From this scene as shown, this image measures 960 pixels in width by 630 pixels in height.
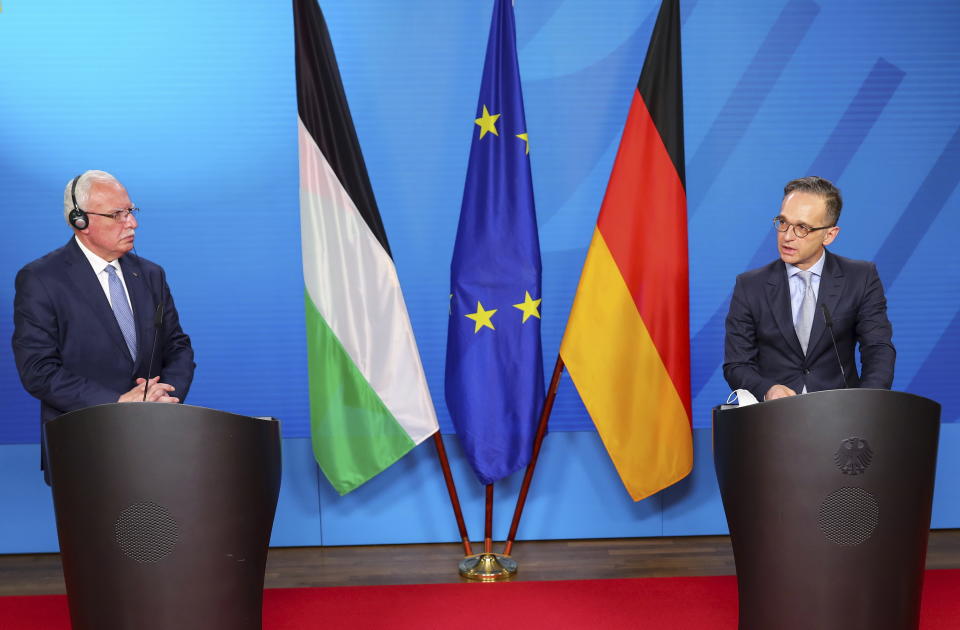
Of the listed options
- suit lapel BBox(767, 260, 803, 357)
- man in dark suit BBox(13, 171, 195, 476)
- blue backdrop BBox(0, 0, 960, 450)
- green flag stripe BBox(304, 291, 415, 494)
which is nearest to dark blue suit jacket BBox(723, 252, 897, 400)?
suit lapel BBox(767, 260, 803, 357)

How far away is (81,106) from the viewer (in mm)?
3598

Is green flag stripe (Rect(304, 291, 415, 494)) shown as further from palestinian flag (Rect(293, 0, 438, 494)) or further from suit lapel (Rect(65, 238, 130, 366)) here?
suit lapel (Rect(65, 238, 130, 366))

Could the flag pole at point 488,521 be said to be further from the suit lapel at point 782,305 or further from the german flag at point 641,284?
the suit lapel at point 782,305

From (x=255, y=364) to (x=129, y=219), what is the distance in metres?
1.28

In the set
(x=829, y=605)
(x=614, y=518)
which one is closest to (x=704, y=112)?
(x=614, y=518)

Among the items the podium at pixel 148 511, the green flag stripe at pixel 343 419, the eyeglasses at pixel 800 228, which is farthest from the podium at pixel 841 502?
the green flag stripe at pixel 343 419

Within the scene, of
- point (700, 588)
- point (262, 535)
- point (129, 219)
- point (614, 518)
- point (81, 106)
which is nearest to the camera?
point (262, 535)

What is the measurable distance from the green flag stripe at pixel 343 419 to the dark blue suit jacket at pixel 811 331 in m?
1.39

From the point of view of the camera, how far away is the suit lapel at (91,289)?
2521 mm

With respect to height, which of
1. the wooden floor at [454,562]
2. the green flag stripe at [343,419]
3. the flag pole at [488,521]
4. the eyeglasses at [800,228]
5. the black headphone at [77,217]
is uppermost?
the black headphone at [77,217]

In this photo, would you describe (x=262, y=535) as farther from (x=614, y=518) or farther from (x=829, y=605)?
(x=614, y=518)

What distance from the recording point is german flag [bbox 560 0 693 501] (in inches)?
129

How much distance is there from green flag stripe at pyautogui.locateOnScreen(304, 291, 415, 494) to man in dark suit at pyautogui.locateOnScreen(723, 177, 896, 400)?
139cm

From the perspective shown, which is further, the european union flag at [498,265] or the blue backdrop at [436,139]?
the blue backdrop at [436,139]
